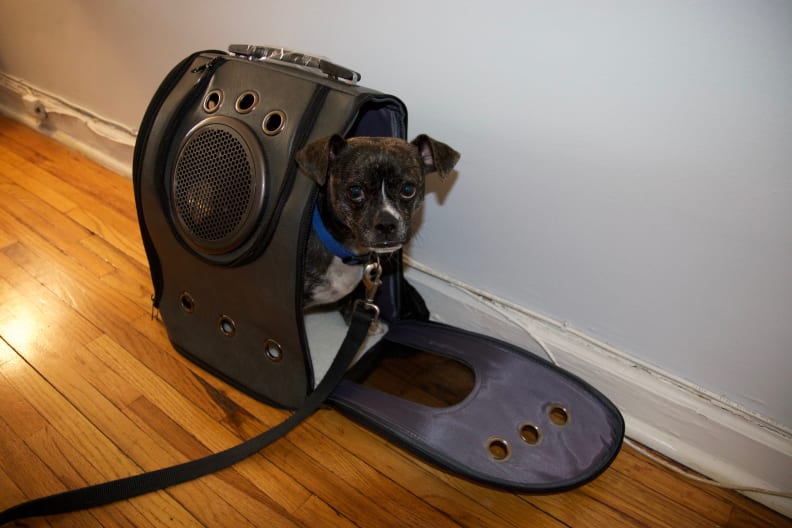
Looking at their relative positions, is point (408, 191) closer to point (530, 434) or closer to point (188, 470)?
point (530, 434)

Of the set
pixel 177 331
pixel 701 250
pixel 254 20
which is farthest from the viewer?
pixel 254 20

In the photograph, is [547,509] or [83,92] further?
[83,92]

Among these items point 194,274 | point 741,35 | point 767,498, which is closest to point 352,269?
point 194,274

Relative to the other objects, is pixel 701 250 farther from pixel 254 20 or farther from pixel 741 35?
pixel 254 20

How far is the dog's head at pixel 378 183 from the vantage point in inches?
51.1

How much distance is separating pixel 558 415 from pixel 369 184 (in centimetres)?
90

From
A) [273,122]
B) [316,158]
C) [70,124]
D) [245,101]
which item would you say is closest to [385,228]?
[316,158]

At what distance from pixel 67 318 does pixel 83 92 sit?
1631mm

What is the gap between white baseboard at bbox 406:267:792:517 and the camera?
4.49ft

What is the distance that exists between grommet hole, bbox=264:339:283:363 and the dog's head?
0.40 metres

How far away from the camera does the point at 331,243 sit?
1443 mm

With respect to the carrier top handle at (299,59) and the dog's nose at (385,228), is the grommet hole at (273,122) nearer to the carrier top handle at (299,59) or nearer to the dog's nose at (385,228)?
the carrier top handle at (299,59)

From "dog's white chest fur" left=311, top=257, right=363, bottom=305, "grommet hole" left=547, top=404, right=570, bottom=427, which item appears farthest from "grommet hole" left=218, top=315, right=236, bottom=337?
"grommet hole" left=547, top=404, right=570, bottom=427

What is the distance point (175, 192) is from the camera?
140 centimetres
